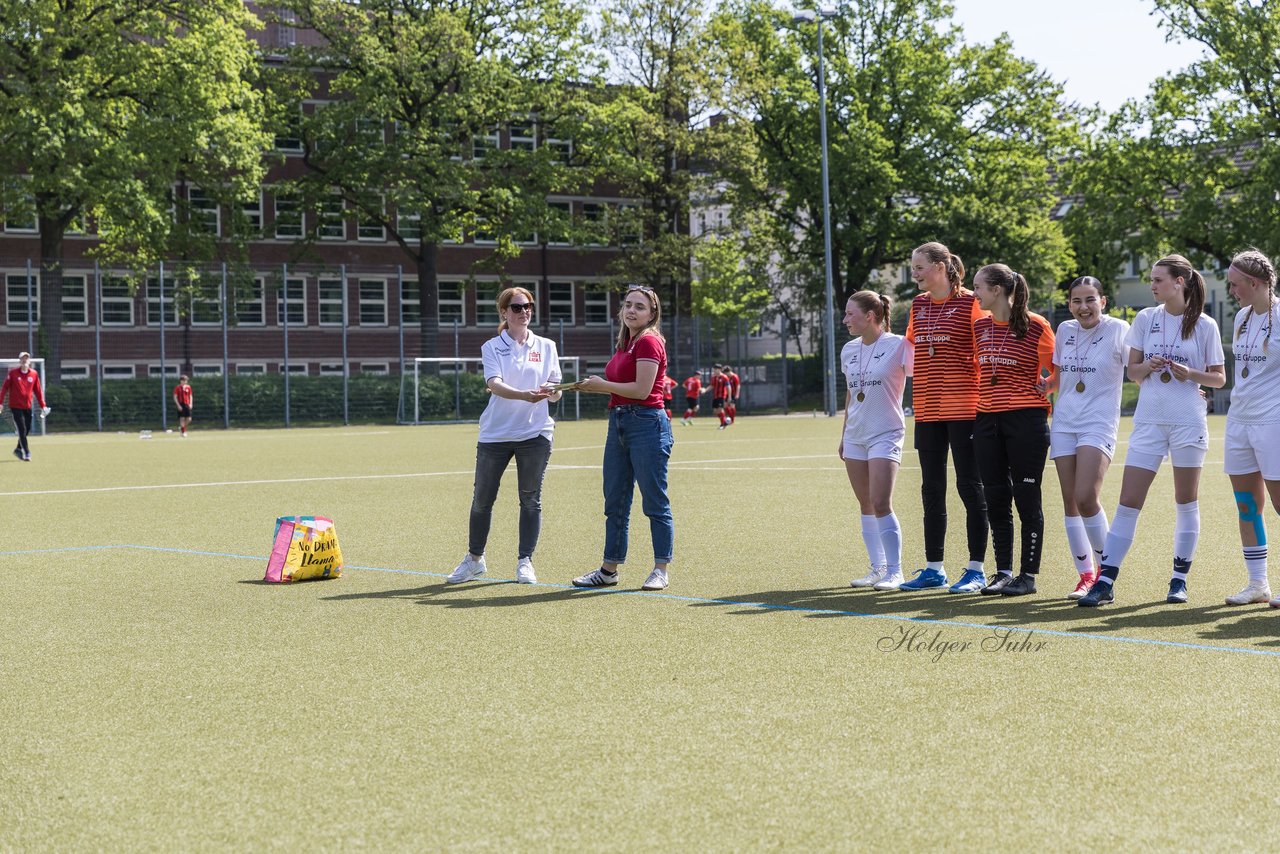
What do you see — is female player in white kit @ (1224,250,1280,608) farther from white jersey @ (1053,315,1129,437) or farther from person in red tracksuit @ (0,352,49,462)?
person in red tracksuit @ (0,352,49,462)

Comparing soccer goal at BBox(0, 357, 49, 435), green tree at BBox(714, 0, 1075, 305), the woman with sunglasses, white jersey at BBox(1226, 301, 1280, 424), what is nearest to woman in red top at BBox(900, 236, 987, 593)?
white jersey at BBox(1226, 301, 1280, 424)

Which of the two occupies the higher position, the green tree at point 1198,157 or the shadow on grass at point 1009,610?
the green tree at point 1198,157

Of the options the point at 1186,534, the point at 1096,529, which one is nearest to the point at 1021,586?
the point at 1096,529

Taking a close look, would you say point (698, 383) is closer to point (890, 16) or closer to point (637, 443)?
point (890, 16)

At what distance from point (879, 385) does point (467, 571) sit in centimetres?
268

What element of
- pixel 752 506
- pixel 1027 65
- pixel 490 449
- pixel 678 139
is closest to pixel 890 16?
pixel 1027 65

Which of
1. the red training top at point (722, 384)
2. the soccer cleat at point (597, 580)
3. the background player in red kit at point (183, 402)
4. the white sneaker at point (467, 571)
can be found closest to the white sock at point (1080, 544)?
the soccer cleat at point (597, 580)

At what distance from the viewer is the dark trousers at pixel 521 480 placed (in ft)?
30.6

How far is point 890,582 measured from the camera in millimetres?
8812

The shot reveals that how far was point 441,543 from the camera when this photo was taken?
11.6 metres

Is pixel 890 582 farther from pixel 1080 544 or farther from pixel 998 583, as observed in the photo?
pixel 1080 544

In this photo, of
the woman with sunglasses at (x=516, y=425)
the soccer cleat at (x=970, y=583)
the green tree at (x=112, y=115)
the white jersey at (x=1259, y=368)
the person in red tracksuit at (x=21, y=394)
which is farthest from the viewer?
the green tree at (x=112, y=115)

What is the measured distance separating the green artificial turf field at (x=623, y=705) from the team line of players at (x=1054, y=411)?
0.33 metres

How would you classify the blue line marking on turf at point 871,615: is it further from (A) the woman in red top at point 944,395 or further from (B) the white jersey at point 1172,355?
(B) the white jersey at point 1172,355
